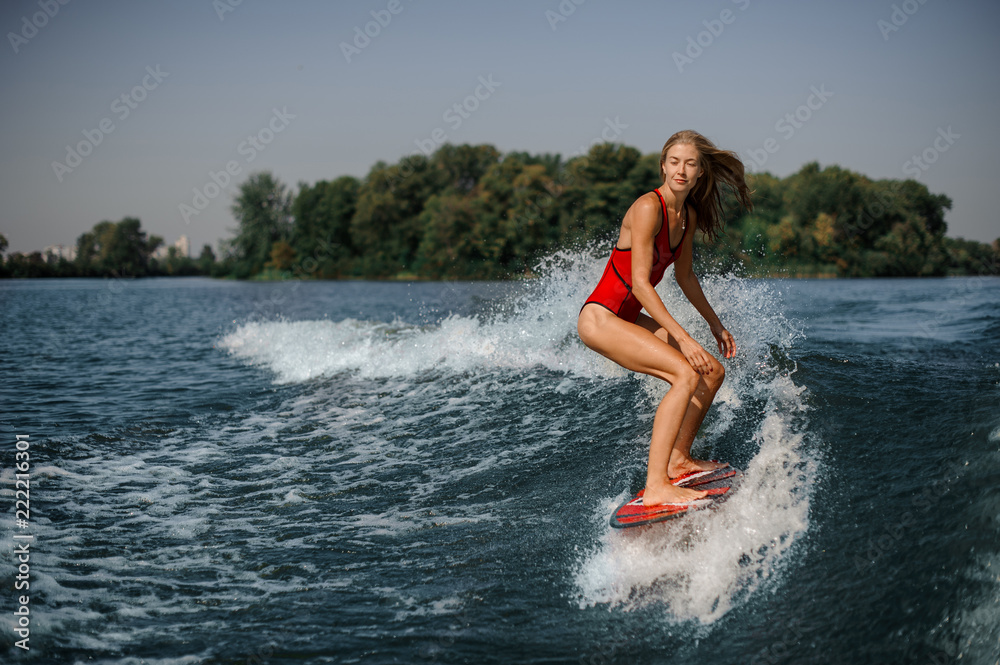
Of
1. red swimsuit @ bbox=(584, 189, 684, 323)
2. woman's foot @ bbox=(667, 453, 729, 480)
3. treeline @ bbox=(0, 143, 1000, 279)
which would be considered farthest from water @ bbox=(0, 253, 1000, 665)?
treeline @ bbox=(0, 143, 1000, 279)

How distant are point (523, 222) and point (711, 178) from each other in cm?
5793

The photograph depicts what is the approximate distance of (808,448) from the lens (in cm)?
452

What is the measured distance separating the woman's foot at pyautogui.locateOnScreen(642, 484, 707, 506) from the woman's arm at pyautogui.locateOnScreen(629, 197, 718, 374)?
0.72 m

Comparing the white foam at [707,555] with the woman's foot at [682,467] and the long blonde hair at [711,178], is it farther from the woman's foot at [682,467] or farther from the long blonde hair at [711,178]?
the long blonde hair at [711,178]

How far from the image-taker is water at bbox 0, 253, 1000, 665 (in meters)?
3.18

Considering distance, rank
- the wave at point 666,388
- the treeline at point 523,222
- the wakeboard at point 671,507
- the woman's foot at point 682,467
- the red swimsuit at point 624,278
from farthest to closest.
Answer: the treeline at point 523,222 < the woman's foot at point 682,467 < the red swimsuit at point 624,278 < the wakeboard at point 671,507 < the wave at point 666,388

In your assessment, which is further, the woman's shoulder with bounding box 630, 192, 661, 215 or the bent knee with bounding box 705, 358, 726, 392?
the bent knee with bounding box 705, 358, 726, 392

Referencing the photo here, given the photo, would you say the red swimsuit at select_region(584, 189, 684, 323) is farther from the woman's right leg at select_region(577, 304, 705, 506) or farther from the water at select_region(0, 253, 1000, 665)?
the water at select_region(0, 253, 1000, 665)

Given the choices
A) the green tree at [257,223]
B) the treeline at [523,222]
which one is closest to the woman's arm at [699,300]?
the treeline at [523,222]

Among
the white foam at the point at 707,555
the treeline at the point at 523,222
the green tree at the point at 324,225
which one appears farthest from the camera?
the green tree at the point at 324,225

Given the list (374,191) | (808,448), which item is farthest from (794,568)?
(374,191)

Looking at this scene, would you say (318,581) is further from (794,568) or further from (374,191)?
(374,191)

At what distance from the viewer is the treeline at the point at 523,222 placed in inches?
2345

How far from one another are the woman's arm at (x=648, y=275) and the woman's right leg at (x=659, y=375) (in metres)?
0.08
